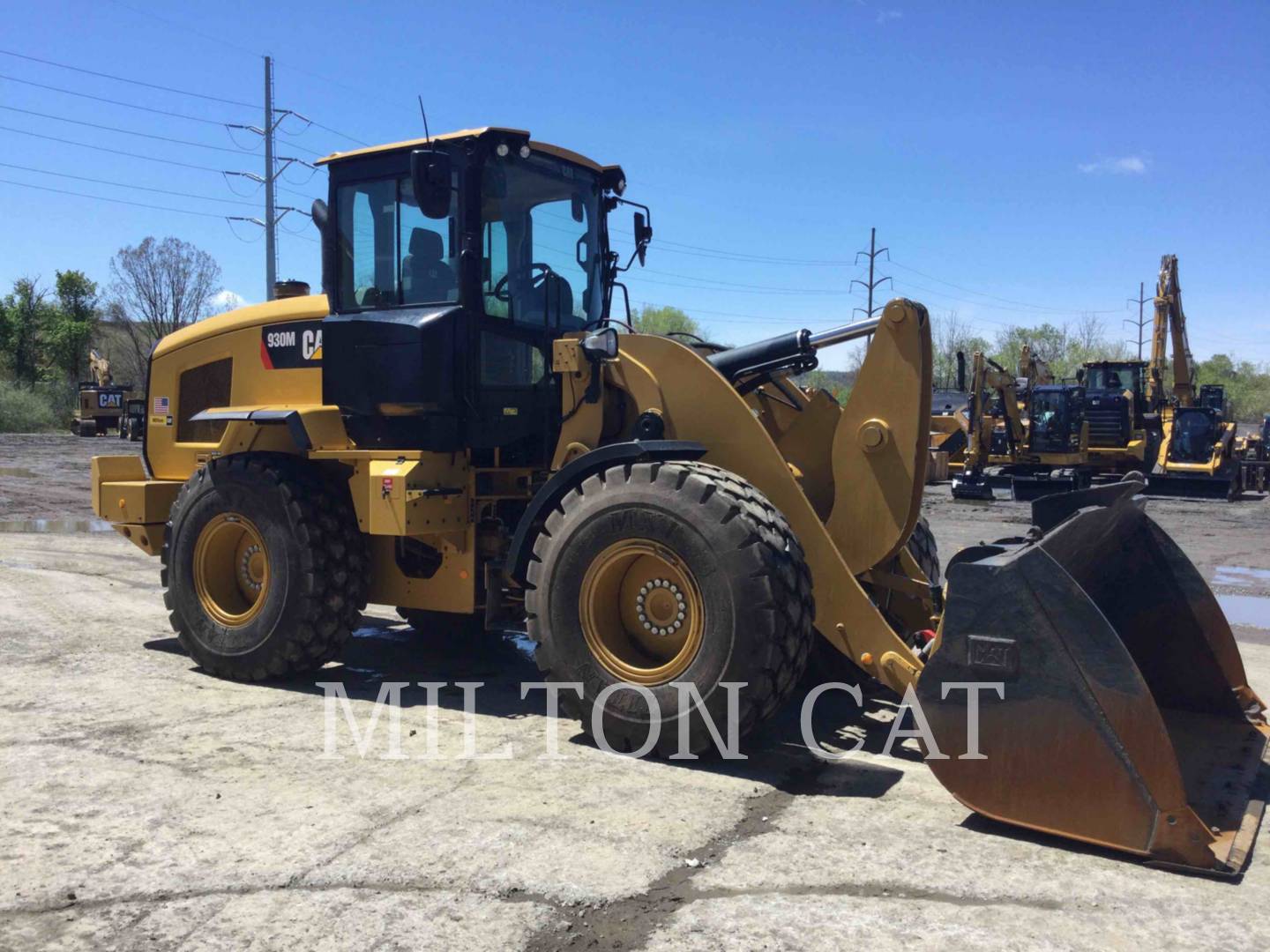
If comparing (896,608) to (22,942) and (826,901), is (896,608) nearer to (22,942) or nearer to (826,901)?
(826,901)

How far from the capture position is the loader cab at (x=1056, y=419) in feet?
83.3

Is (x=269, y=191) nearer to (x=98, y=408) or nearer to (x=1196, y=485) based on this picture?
(x=98, y=408)

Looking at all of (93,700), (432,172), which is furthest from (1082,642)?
(93,700)

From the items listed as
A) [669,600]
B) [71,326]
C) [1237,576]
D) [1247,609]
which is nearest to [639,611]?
[669,600]

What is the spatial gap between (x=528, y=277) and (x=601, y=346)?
2.75 feet

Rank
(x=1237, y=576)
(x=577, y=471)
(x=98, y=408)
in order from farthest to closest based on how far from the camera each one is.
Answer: (x=98, y=408), (x=1237, y=576), (x=577, y=471)

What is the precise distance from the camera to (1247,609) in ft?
32.2

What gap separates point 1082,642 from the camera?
12.3 feet

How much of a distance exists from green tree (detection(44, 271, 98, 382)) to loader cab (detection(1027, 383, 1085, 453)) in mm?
45638

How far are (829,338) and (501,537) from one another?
2087mm

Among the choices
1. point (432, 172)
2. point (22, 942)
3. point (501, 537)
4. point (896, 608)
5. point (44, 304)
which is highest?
point (44, 304)

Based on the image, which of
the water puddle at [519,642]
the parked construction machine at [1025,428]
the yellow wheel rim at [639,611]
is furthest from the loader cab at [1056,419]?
the yellow wheel rim at [639,611]

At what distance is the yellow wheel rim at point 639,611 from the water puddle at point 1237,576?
354 inches

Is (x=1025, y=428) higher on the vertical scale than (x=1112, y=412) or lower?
lower
